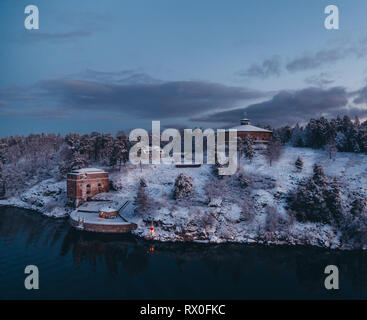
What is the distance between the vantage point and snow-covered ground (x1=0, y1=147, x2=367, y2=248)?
37.6m

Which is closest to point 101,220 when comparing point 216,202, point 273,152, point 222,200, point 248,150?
point 216,202

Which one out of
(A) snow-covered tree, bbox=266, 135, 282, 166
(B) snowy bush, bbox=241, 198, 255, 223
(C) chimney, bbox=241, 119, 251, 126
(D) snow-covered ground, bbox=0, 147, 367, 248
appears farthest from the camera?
(C) chimney, bbox=241, 119, 251, 126

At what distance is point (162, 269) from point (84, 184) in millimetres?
26255

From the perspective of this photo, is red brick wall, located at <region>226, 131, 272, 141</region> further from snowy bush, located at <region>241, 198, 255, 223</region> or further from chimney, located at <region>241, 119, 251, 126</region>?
snowy bush, located at <region>241, 198, 255, 223</region>

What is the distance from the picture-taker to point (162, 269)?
29.1 metres

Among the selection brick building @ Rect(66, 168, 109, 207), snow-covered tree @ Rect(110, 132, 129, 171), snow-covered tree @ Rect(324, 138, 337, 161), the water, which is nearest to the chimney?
snow-covered tree @ Rect(324, 138, 337, 161)

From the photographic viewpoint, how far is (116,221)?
134ft

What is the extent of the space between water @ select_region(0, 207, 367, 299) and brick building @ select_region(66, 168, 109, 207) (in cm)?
948

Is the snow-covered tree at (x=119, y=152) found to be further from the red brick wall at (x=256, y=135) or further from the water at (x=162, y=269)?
the red brick wall at (x=256, y=135)

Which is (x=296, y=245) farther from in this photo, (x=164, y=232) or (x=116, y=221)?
(x=116, y=221)

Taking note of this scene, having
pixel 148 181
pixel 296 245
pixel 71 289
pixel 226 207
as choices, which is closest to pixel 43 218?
pixel 148 181

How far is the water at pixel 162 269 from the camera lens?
24406 millimetres

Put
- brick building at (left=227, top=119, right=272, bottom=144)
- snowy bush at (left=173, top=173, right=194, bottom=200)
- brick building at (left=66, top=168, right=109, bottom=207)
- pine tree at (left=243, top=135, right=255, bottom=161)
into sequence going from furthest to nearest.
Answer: brick building at (left=227, top=119, right=272, bottom=144)
pine tree at (left=243, top=135, right=255, bottom=161)
brick building at (left=66, top=168, right=109, bottom=207)
snowy bush at (left=173, top=173, right=194, bottom=200)

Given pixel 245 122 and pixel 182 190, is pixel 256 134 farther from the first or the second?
pixel 182 190
